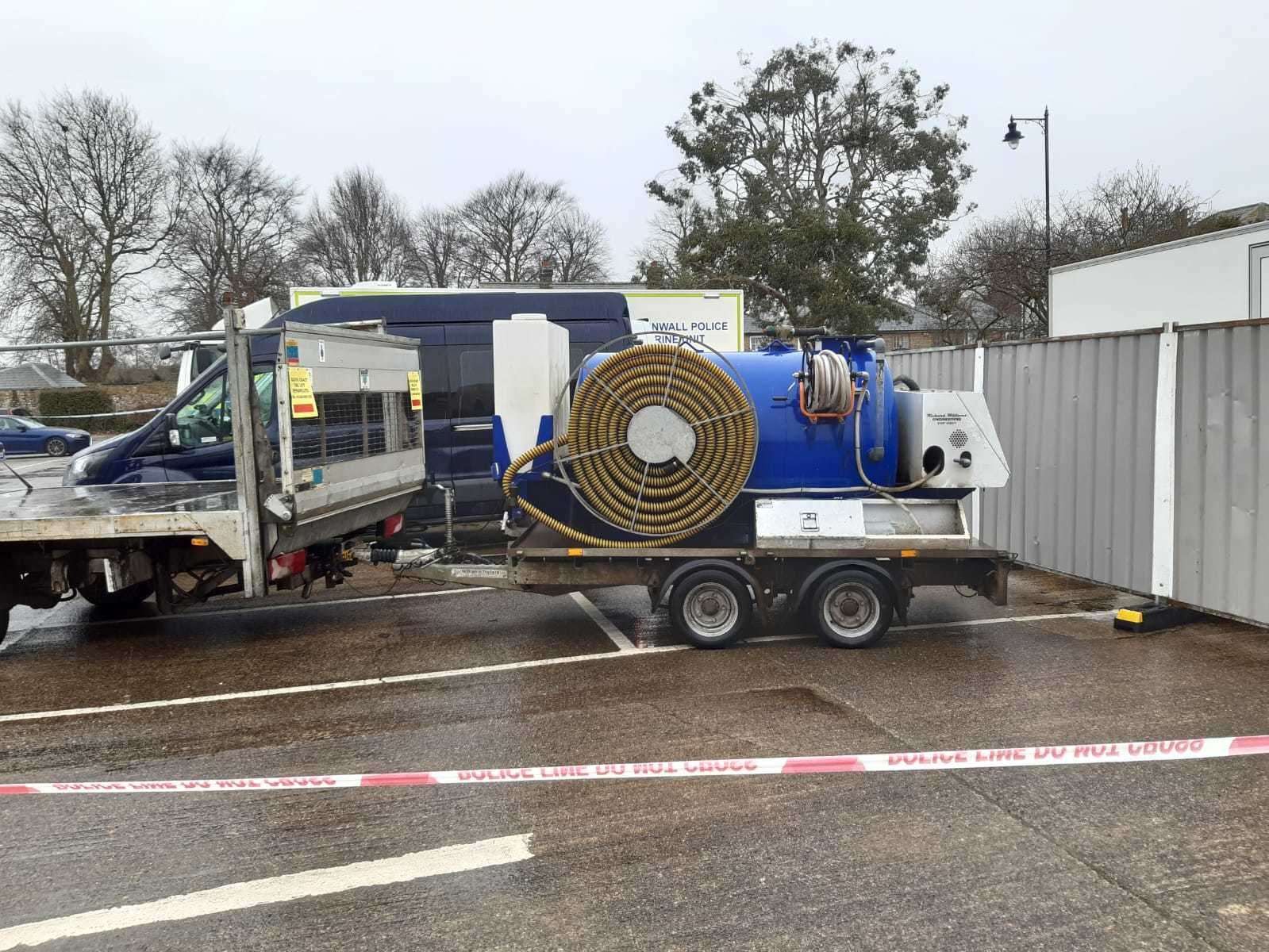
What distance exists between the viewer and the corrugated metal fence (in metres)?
6.51

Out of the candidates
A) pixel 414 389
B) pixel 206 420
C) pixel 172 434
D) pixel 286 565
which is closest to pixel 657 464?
pixel 286 565

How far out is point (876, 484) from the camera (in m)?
6.96

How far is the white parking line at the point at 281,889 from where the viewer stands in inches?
132

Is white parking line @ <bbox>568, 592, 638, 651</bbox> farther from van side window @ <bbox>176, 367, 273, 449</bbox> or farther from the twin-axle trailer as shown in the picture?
van side window @ <bbox>176, 367, 273, 449</bbox>

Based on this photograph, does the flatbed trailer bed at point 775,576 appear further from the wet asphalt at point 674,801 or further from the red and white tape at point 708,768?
the red and white tape at point 708,768

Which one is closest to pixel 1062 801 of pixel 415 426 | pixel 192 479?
pixel 415 426

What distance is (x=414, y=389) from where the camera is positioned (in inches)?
346

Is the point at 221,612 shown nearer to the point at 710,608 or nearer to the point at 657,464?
the point at 657,464

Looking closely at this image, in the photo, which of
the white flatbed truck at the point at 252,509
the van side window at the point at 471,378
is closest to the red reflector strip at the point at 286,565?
the white flatbed truck at the point at 252,509

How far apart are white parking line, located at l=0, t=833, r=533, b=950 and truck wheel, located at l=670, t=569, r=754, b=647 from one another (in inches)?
116

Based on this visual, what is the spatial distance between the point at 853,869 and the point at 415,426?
20.8 ft

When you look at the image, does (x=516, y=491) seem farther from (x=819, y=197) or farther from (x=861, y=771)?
(x=819, y=197)

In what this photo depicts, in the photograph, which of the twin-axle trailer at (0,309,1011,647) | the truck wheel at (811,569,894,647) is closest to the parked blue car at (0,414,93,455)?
the twin-axle trailer at (0,309,1011,647)

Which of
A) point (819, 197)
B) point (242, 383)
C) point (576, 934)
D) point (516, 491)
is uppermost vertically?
point (819, 197)
